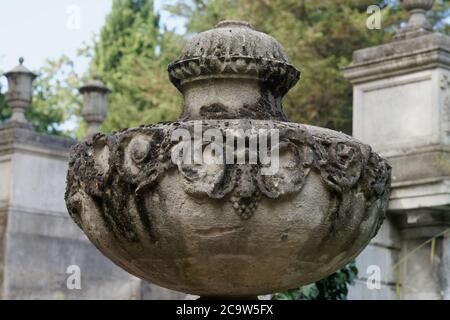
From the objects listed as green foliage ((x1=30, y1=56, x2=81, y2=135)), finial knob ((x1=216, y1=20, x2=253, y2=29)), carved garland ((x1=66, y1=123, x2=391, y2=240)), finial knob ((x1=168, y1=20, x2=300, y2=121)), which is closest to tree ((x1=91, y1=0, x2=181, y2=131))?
green foliage ((x1=30, y1=56, x2=81, y2=135))

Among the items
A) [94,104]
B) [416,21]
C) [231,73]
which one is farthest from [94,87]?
[231,73]

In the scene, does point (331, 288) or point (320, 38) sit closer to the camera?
point (331, 288)

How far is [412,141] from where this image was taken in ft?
32.9

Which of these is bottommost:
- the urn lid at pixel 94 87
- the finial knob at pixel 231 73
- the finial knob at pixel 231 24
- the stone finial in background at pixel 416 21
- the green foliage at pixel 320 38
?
the finial knob at pixel 231 73

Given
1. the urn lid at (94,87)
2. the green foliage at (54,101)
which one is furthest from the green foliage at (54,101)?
the urn lid at (94,87)

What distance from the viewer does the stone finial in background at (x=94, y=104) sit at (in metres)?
14.1

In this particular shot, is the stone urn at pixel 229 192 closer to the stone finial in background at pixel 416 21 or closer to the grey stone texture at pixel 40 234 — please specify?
the stone finial in background at pixel 416 21

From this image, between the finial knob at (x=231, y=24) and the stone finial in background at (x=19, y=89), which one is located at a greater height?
the stone finial in background at (x=19, y=89)

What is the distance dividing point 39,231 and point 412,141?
500cm

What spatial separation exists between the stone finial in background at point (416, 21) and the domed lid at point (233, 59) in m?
4.96

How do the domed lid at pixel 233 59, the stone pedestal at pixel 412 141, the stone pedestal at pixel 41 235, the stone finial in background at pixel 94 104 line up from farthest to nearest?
1. the stone finial in background at pixel 94 104
2. the stone pedestal at pixel 41 235
3. the stone pedestal at pixel 412 141
4. the domed lid at pixel 233 59

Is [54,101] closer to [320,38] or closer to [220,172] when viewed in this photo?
[320,38]

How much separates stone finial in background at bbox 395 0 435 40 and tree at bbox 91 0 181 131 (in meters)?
8.98
